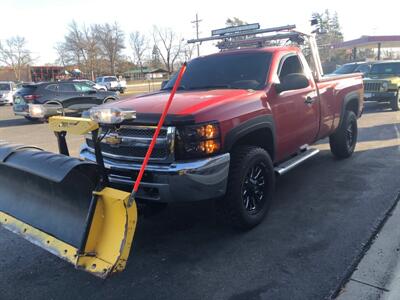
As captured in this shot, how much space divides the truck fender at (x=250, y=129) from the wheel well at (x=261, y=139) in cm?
2

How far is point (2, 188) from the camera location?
3906mm

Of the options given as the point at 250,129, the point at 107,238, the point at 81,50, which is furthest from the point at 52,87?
the point at 81,50

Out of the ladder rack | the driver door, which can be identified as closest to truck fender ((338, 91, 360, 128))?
the ladder rack

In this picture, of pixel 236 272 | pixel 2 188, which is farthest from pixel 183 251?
pixel 2 188

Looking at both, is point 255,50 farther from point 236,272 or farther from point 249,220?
point 236,272

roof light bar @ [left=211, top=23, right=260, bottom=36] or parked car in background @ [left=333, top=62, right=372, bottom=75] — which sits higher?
roof light bar @ [left=211, top=23, right=260, bottom=36]

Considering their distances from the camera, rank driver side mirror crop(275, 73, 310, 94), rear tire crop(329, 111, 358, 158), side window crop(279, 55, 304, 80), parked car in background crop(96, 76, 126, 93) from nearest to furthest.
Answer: driver side mirror crop(275, 73, 310, 94) < side window crop(279, 55, 304, 80) < rear tire crop(329, 111, 358, 158) < parked car in background crop(96, 76, 126, 93)

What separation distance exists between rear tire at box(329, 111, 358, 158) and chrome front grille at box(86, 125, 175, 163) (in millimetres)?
3994

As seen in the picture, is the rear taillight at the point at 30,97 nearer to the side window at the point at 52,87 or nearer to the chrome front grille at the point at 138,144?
the side window at the point at 52,87

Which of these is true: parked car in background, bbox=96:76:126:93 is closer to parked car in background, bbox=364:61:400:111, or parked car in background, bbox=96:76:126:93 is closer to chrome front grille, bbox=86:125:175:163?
parked car in background, bbox=364:61:400:111

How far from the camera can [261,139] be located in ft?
14.9

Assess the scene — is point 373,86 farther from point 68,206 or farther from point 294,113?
point 68,206

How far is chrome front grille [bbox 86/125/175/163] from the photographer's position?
3.57m

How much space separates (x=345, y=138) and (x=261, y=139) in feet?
9.22
